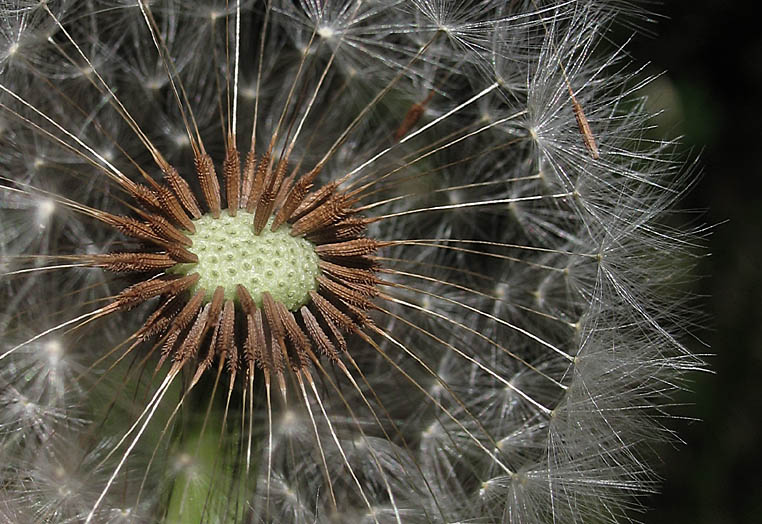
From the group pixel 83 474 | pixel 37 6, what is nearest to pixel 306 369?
pixel 83 474

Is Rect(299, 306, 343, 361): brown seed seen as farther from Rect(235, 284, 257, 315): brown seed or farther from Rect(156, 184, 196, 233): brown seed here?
Rect(156, 184, 196, 233): brown seed

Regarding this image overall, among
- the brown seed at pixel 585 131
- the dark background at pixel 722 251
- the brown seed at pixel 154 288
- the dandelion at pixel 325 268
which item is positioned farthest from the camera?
the dark background at pixel 722 251

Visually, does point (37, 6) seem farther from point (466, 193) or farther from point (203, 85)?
point (466, 193)

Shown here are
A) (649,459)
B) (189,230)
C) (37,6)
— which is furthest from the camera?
(649,459)

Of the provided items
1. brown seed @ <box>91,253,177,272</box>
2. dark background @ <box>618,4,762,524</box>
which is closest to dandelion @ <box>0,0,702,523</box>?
brown seed @ <box>91,253,177,272</box>

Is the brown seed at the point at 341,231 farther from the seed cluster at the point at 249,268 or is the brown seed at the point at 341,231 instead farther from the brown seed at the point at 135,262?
the brown seed at the point at 135,262

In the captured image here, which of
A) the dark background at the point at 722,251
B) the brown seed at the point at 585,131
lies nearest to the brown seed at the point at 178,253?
the brown seed at the point at 585,131
